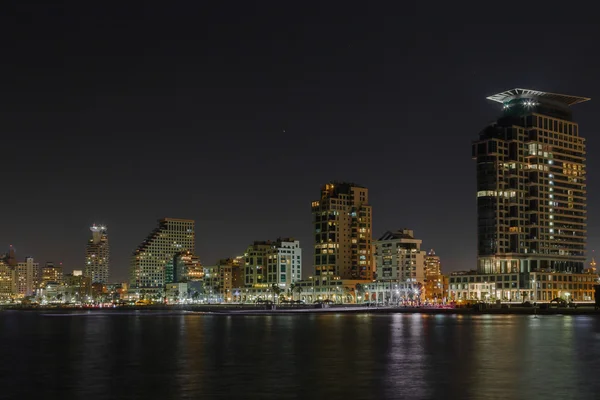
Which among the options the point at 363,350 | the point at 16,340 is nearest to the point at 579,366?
the point at 363,350

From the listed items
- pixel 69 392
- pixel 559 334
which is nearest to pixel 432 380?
pixel 69 392

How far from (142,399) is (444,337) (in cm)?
5070

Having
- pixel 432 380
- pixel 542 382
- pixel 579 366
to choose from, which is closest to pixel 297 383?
pixel 432 380

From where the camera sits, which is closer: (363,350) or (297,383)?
(297,383)

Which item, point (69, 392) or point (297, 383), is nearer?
point (69, 392)

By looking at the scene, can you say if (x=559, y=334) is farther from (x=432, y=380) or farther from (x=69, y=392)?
(x=69, y=392)

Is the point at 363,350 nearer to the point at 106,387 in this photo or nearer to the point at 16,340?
the point at 106,387

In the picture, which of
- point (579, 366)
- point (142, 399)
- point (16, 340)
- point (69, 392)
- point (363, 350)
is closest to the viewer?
point (142, 399)

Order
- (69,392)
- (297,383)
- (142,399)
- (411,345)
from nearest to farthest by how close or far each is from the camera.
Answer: (142,399), (69,392), (297,383), (411,345)

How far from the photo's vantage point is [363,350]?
212 feet

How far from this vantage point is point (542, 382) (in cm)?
4188

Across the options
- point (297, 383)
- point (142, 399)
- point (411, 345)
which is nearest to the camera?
point (142, 399)

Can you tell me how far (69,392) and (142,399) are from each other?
545cm

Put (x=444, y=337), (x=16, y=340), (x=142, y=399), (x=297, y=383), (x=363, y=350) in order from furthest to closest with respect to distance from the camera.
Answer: (x=16, y=340) → (x=444, y=337) → (x=363, y=350) → (x=297, y=383) → (x=142, y=399)
